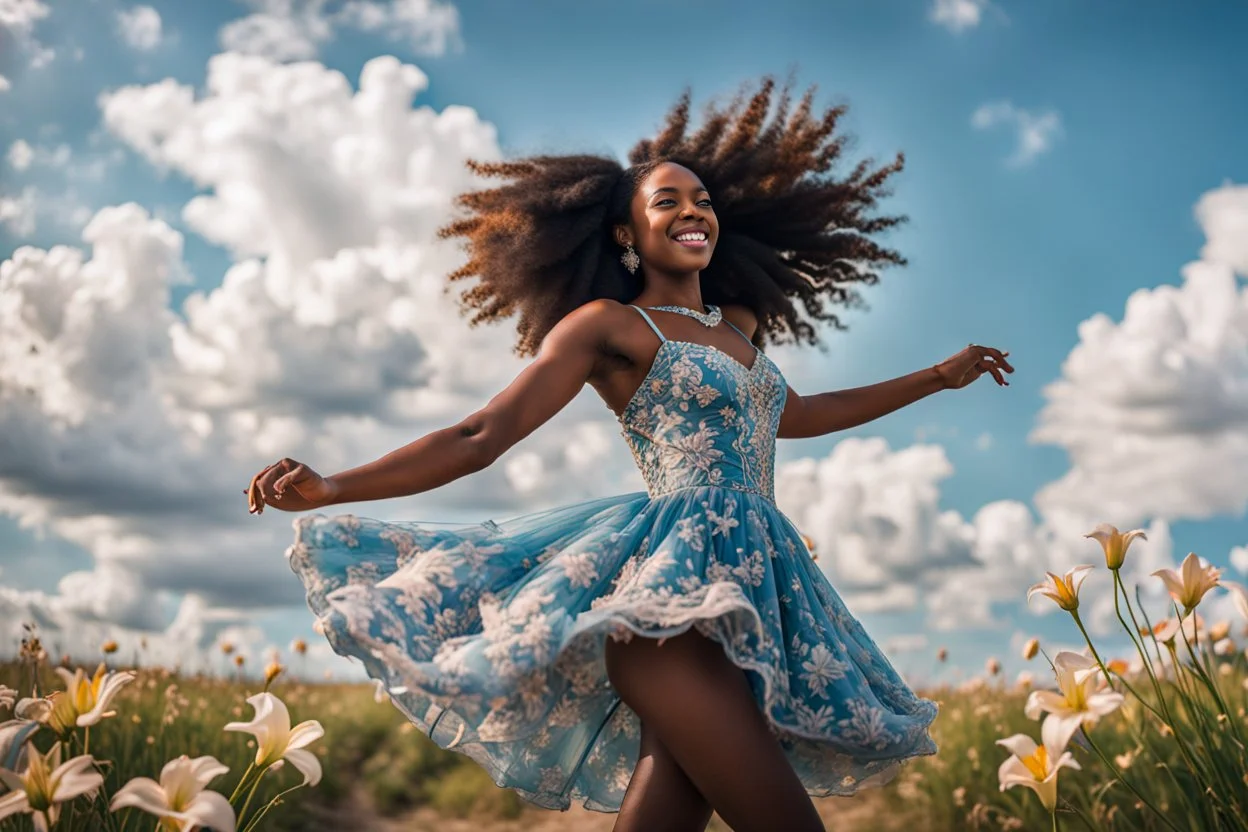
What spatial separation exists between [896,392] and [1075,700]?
1836 millimetres

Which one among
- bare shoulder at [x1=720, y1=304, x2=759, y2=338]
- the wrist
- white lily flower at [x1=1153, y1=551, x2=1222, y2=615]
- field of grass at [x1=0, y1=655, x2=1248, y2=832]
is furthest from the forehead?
field of grass at [x1=0, y1=655, x2=1248, y2=832]

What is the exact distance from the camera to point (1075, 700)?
2.32 metres

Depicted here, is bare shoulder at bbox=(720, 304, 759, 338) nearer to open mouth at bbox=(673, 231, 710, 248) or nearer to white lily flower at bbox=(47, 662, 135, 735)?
open mouth at bbox=(673, 231, 710, 248)

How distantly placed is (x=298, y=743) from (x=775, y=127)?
3.16m

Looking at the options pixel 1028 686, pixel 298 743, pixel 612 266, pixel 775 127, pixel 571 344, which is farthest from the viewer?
pixel 1028 686

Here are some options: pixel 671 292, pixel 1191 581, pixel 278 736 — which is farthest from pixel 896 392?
pixel 278 736

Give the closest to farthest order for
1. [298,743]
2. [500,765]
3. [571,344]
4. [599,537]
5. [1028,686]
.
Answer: [298,743]
[599,537]
[500,765]
[571,344]
[1028,686]

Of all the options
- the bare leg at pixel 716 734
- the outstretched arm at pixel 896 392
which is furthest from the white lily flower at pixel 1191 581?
the outstretched arm at pixel 896 392

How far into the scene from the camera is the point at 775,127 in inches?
178

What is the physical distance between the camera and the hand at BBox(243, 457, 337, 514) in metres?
2.48

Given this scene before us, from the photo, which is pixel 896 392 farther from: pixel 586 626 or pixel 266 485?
pixel 266 485

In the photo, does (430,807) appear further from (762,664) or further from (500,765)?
(762,664)

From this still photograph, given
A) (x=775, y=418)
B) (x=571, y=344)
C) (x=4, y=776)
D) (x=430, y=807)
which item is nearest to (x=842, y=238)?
(x=775, y=418)

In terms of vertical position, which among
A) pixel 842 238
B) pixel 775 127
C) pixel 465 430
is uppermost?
pixel 775 127
